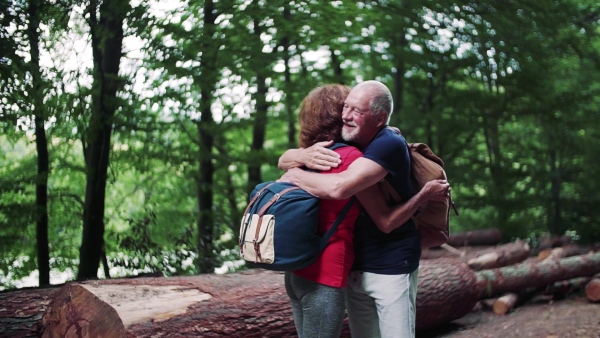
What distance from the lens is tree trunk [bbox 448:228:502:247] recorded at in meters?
9.34

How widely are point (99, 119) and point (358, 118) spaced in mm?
4585

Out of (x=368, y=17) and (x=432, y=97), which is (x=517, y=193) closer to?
(x=432, y=97)

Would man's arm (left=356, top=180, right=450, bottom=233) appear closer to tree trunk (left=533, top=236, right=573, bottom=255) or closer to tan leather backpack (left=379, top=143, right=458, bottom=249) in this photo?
tan leather backpack (left=379, top=143, right=458, bottom=249)

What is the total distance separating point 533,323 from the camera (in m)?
5.36

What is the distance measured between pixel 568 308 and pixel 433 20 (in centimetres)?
628

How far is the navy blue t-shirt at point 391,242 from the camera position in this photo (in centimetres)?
229

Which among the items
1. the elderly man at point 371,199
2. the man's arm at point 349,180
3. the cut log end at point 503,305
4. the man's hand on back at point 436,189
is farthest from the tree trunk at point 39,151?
the cut log end at point 503,305

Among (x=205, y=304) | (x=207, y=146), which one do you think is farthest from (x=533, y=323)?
(x=207, y=146)

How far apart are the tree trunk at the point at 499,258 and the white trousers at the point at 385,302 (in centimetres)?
453

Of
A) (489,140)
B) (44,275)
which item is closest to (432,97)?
(489,140)

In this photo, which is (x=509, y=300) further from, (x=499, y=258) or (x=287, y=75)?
(x=287, y=75)

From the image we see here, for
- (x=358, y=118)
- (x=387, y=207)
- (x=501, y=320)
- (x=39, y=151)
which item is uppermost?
(x=39, y=151)

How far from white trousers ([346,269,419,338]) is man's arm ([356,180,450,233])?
0.22 meters

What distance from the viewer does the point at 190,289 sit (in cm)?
394
